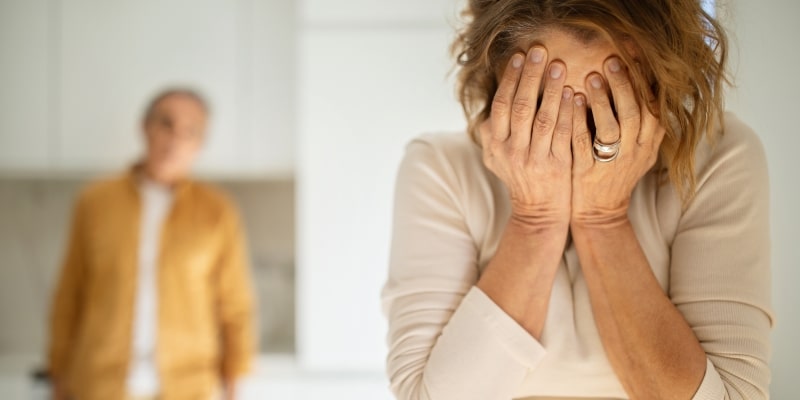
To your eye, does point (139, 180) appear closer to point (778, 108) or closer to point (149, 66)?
point (149, 66)

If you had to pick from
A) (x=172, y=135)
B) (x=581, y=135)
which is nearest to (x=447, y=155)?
(x=581, y=135)

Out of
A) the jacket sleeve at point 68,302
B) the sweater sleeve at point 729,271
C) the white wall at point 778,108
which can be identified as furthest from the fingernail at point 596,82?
the jacket sleeve at point 68,302

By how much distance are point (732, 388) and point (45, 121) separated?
2.12 metres

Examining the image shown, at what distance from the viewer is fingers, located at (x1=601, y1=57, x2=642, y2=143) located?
1.67 feet

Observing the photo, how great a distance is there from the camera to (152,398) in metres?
1.87

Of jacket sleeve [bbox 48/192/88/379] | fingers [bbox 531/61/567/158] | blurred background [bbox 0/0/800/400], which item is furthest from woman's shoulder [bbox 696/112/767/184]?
jacket sleeve [bbox 48/192/88/379]

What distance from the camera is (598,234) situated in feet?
1.78

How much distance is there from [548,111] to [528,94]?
2cm

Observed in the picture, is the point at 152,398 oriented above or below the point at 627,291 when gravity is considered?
below

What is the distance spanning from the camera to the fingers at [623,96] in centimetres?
51

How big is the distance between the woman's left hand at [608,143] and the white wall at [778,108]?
331 mm

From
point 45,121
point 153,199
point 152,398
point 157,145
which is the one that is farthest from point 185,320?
point 45,121

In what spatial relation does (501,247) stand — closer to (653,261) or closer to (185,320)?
(653,261)

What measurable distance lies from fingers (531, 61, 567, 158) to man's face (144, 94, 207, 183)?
165 centimetres
